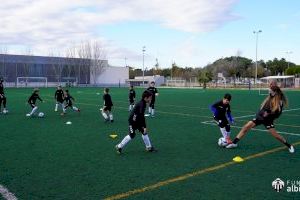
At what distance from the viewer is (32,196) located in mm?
5367

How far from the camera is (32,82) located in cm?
8244

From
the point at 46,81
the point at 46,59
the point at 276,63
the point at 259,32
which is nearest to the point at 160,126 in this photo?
the point at 259,32

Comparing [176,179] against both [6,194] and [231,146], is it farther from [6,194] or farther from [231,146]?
[231,146]

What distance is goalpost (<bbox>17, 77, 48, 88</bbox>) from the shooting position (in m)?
77.9

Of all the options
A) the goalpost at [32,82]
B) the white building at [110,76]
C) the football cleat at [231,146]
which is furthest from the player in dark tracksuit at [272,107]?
the white building at [110,76]

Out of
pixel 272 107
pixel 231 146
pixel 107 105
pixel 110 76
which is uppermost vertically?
pixel 110 76

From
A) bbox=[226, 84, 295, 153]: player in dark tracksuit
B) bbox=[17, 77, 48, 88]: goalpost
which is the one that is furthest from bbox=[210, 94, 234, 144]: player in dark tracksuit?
bbox=[17, 77, 48, 88]: goalpost

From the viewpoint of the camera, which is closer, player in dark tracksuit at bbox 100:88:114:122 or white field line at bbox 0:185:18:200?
white field line at bbox 0:185:18:200

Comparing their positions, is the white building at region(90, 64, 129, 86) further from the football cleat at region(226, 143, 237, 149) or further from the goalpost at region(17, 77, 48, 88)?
the football cleat at region(226, 143, 237, 149)

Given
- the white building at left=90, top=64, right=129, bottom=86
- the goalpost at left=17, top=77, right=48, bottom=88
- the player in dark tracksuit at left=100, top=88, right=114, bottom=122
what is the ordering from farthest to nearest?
the white building at left=90, top=64, right=129, bottom=86, the goalpost at left=17, top=77, right=48, bottom=88, the player in dark tracksuit at left=100, top=88, right=114, bottom=122

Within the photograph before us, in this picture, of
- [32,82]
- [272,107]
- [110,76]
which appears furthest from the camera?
[110,76]

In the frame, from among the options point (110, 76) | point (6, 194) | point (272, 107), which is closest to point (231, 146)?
point (272, 107)

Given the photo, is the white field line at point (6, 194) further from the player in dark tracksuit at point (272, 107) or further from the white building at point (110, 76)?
the white building at point (110, 76)

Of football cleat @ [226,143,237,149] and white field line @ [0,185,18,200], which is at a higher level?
football cleat @ [226,143,237,149]
